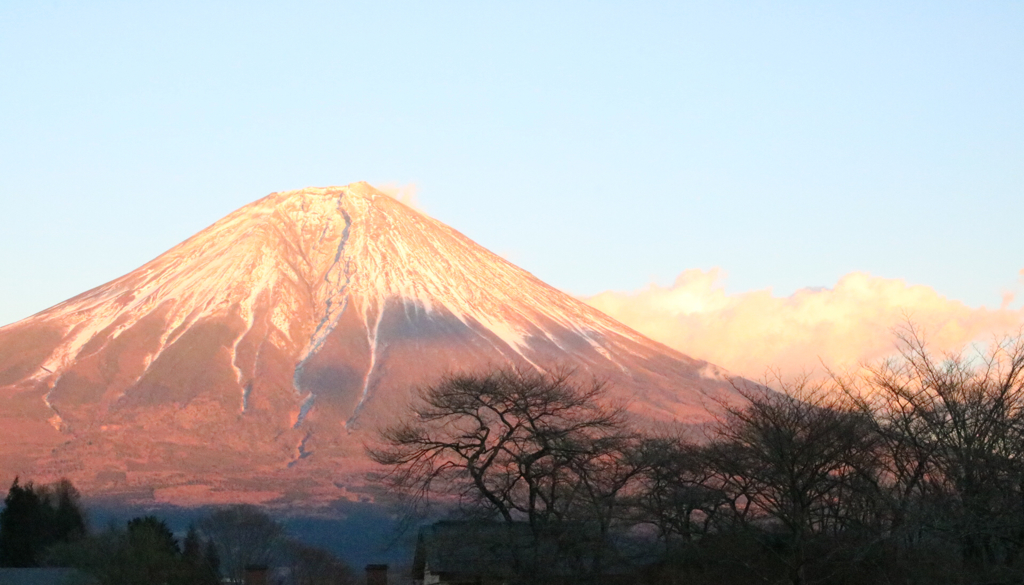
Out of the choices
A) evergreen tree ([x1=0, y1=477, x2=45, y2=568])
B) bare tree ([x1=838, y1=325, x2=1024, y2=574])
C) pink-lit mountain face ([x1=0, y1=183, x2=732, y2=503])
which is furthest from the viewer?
pink-lit mountain face ([x1=0, y1=183, x2=732, y2=503])

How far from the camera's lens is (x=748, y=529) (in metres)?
21.9

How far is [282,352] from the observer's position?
131 m

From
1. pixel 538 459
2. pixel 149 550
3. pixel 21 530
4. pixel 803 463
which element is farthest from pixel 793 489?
pixel 21 530

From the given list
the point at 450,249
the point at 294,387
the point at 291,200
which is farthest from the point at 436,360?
the point at 291,200

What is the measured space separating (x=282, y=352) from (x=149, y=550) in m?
89.9

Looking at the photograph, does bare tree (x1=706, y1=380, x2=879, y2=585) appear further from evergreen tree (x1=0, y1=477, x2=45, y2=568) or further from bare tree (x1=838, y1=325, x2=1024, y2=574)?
evergreen tree (x1=0, y1=477, x2=45, y2=568)

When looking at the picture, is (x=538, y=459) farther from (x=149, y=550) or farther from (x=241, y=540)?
(x=241, y=540)

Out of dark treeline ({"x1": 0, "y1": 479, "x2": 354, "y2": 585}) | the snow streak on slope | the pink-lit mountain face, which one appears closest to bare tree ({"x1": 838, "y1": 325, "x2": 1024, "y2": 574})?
dark treeline ({"x1": 0, "y1": 479, "x2": 354, "y2": 585})

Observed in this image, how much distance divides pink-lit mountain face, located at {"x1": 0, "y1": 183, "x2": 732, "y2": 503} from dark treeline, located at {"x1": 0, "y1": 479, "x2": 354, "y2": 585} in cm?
3863

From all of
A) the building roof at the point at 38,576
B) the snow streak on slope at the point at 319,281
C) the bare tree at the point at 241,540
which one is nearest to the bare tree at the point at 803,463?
the bare tree at the point at 241,540

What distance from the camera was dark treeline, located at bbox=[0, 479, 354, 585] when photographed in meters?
41.8

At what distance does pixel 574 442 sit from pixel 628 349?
10600cm

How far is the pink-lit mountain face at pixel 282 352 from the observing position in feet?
365

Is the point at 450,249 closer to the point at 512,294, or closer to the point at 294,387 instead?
the point at 512,294
